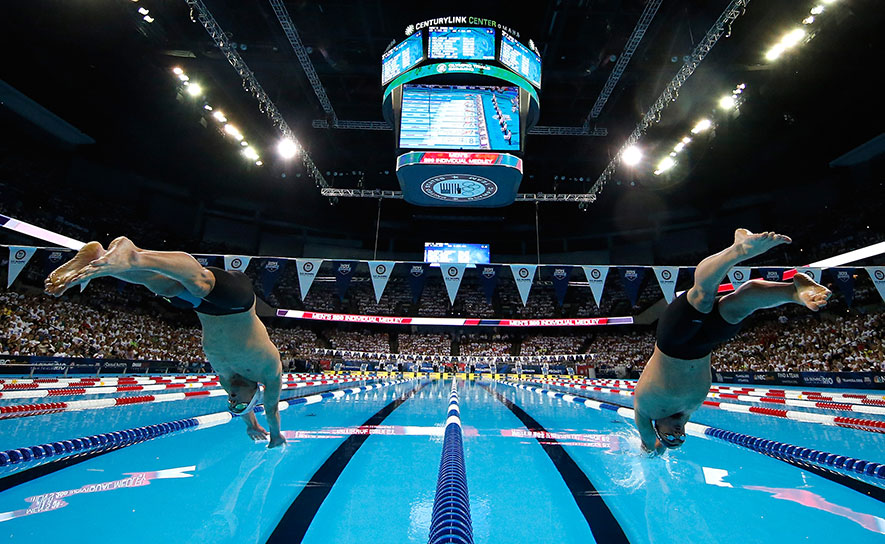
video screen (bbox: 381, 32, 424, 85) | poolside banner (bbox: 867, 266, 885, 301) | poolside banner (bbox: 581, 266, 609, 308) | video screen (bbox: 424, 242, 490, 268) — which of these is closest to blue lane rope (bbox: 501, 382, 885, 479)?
poolside banner (bbox: 581, 266, 609, 308)

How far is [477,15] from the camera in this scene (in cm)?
1074

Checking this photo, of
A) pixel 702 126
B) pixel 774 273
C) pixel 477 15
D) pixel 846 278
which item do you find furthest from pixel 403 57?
pixel 846 278

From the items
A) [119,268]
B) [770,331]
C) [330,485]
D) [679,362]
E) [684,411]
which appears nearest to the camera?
[119,268]

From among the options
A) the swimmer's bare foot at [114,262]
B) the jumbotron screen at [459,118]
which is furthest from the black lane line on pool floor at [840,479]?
the jumbotron screen at [459,118]

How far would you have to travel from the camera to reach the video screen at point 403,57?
9.09m

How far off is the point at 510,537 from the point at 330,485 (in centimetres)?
140

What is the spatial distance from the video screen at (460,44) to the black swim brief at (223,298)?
855cm

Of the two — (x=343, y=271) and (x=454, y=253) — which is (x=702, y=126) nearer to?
(x=343, y=271)

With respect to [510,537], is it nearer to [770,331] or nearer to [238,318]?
[238,318]

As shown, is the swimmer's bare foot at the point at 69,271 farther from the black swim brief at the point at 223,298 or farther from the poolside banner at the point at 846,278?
the poolside banner at the point at 846,278

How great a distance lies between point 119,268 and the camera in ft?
5.41

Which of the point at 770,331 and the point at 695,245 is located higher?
the point at 695,245

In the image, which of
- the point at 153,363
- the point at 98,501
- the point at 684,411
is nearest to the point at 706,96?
the point at 684,411

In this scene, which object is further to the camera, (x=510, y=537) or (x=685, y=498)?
(x=685, y=498)
